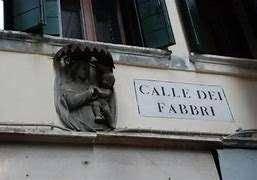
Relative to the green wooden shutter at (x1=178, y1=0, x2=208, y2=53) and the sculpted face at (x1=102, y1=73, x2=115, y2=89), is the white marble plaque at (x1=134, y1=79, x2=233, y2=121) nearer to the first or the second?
the sculpted face at (x1=102, y1=73, x2=115, y2=89)

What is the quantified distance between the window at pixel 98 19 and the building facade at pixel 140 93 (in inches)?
0.5

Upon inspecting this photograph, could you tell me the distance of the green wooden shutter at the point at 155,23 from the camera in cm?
603

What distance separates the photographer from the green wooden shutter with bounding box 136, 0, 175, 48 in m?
6.03

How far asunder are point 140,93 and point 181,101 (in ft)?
1.48

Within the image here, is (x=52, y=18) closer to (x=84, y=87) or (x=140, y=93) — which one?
(x=84, y=87)

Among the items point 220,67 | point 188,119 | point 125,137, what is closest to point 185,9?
point 220,67

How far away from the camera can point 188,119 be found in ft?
18.6

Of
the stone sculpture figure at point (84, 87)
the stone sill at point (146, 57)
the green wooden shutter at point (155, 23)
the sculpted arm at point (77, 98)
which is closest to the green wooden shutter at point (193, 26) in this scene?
the stone sill at point (146, 57)

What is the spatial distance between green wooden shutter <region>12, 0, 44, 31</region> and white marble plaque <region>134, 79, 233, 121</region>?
1.18m

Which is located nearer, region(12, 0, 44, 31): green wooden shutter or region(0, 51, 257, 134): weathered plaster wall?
region(0, 51, 257, 134): weathered plaster wall

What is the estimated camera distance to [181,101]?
576cm

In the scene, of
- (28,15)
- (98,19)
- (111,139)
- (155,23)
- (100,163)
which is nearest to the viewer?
(100,163)

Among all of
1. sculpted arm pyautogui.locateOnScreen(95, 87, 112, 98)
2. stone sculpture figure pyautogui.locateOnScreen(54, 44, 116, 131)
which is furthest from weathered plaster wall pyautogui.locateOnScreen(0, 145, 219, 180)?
sculpted arm pyautogui.locateOnScreen(95, 87, 112, 98)

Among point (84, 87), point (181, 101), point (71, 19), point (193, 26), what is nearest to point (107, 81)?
point (84, 87)
